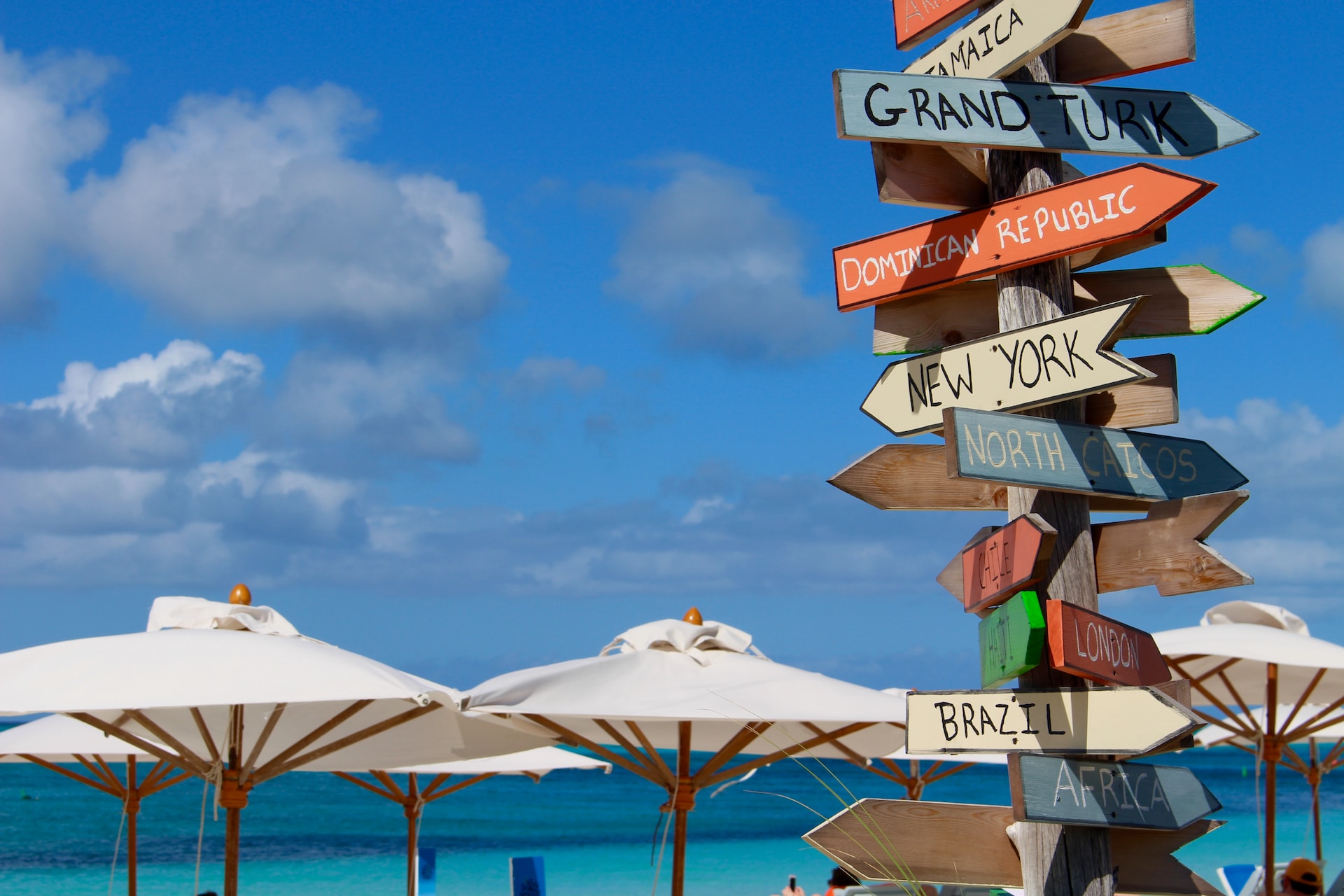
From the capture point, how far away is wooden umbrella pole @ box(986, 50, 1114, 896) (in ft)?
10.1

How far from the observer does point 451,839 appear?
38875mm

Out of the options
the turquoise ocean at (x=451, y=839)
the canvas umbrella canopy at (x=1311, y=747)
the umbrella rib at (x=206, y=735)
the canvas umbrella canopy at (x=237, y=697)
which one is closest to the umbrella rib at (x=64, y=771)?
the canvas umbrella canopy at (x=237, y=697)

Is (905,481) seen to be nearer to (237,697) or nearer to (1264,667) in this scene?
(237,697)

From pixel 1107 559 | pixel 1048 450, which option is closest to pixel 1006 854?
pixel 1107 559

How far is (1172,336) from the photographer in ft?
10.9

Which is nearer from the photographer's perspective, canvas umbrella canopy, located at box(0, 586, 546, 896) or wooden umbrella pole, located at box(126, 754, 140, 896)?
canvas umbrella canopy, located at box(0, 586, 546, 896)

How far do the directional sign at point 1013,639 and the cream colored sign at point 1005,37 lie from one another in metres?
1.46

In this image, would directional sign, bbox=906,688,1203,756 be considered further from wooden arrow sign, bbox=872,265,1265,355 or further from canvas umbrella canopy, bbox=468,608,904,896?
canvas umbrella canopy, bbox=468,608,904,896

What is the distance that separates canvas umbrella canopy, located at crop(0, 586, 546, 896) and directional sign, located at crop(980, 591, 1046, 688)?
10.4ft

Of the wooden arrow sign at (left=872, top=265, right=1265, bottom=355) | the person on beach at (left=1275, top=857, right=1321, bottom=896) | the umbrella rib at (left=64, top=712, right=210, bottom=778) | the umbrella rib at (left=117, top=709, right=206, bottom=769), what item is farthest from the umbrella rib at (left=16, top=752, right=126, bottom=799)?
the person on beach at (left=1275, top=857, right=1321, bottom=896)

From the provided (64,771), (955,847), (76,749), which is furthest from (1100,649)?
(64,771)

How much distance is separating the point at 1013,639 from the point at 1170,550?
0.58 metres

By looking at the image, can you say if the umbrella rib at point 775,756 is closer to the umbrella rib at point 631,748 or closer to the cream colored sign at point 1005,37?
the umbrella rib at point 631,748

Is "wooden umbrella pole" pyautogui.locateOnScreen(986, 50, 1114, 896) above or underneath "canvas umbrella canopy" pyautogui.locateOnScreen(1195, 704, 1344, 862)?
above
